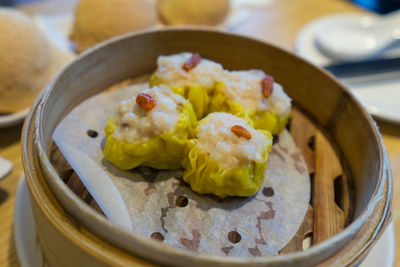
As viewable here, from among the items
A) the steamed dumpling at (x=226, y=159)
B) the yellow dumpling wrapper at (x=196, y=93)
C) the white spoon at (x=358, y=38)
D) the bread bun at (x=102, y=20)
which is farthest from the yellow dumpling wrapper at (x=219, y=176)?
the white spoon at (x=358, y=38)

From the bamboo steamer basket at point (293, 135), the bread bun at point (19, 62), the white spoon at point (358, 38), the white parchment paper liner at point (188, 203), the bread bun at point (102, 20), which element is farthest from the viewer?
the white spoon at point (358, 38)

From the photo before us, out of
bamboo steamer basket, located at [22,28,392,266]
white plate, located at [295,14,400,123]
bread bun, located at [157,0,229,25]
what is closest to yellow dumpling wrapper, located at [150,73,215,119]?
bamboo steamer basket, located at [22,28,392,266]

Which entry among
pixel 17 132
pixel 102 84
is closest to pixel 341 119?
pixel 102 84

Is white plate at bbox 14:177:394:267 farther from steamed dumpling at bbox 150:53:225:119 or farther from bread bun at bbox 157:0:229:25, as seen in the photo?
bread bun at bbox 157:0:229:25

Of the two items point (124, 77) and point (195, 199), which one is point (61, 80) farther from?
point (195, 199)

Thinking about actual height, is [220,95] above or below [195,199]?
above

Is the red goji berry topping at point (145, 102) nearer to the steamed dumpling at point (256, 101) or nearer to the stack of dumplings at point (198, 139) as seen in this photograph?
the stack of dumplings at point (198, 139)
